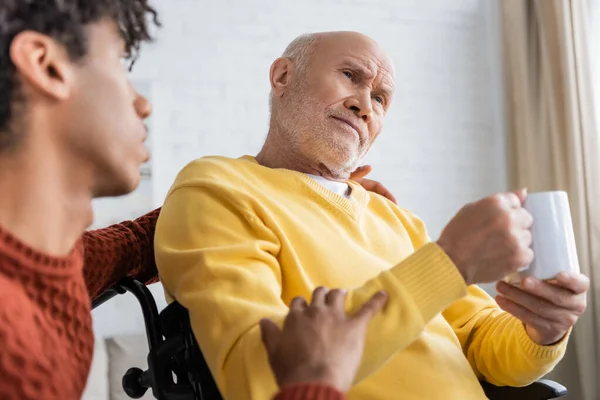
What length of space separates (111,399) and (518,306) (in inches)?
65.5

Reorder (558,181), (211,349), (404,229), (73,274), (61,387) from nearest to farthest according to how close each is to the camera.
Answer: (61,387) → (73,274) → (211,349) → (404,229) → (558,181)

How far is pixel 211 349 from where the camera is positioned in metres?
0.83

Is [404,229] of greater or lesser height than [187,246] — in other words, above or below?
below

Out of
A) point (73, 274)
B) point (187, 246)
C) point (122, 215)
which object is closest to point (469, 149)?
point (122, 215)

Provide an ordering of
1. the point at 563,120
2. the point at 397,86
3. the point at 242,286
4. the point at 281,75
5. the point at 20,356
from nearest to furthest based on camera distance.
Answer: the point at 20,356, the point at 242,286, the point at 281,75, the point at 563,120, the point at 397,86

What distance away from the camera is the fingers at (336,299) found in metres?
0.67

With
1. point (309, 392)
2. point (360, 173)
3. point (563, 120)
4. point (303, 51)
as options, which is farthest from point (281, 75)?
point (563, 120)

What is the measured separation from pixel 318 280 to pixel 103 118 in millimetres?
484

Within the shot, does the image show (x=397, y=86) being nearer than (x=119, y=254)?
No

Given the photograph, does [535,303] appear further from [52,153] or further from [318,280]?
[52,153]

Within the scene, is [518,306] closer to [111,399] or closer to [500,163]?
[111,399]

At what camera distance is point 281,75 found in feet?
4.71

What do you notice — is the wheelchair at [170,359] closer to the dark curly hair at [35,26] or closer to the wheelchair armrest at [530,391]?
the dark curly hair at [35,26]

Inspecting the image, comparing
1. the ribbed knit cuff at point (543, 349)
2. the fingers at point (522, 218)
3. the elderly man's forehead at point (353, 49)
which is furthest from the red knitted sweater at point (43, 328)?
the elderly man's forehead at point (353, 49)
